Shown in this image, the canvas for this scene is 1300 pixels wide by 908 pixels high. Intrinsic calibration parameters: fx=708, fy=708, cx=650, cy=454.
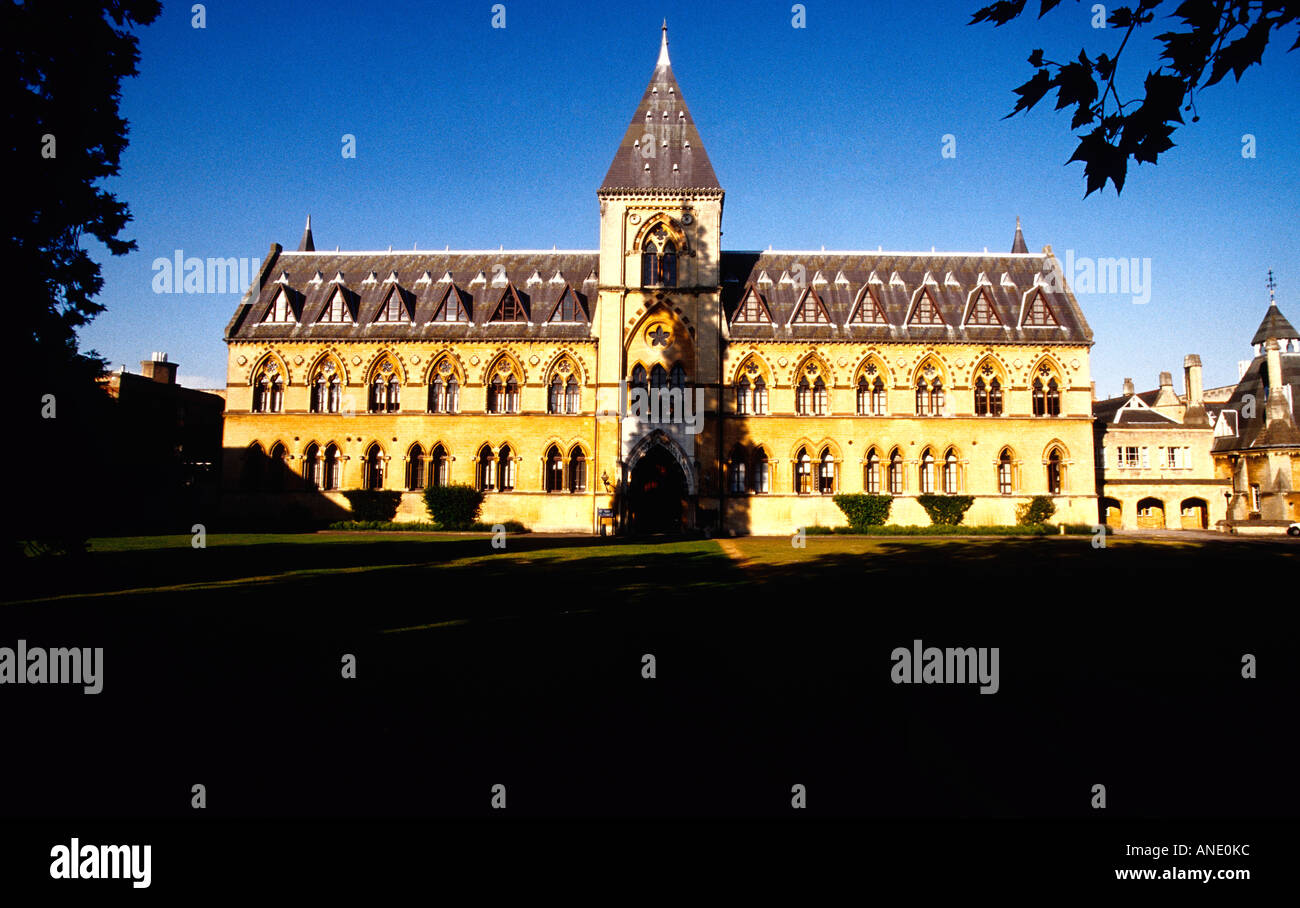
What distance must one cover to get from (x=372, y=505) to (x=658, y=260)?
20.1 metres

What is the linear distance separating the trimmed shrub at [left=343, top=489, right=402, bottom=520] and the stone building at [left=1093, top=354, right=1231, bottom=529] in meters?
43.7

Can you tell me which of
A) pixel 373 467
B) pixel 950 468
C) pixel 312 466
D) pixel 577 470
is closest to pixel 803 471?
pixel 950 468

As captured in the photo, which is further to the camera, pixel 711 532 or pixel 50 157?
pixel 711 532

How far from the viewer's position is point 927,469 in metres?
38.8

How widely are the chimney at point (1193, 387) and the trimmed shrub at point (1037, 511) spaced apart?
60.2 feet

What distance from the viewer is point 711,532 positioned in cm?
3609

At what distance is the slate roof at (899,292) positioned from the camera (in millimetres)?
39031

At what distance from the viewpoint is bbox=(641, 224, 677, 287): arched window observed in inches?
1486

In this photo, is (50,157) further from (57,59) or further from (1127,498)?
(1127,498)

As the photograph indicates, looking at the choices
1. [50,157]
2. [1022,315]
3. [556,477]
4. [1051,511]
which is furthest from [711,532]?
[50,157]

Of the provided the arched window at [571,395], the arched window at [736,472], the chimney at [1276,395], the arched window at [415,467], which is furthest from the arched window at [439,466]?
the chimney at [1276,395]

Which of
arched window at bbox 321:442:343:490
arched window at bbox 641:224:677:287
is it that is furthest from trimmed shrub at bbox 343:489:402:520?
arched window at bbox 641:224:677:287

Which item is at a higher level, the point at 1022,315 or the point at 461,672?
the point at 1022,315
